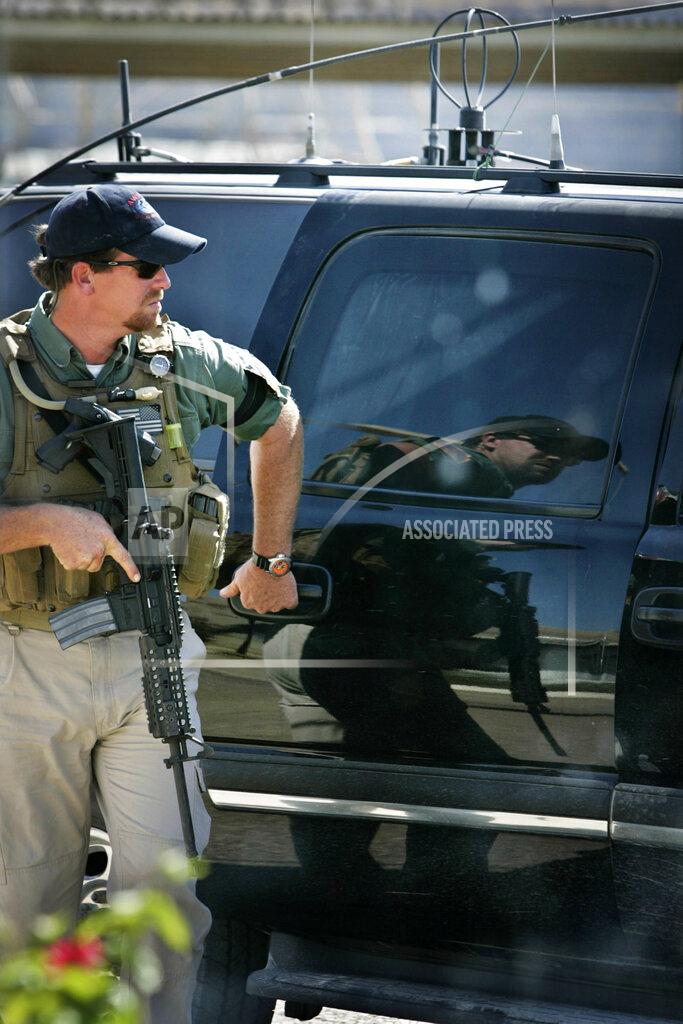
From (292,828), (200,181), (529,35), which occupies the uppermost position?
(529,35)

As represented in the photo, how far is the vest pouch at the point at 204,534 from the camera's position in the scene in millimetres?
2557

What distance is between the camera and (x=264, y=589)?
269 cm

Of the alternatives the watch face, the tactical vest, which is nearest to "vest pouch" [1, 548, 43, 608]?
the tactical vest

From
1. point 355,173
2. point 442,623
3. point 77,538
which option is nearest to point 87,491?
point 77,538

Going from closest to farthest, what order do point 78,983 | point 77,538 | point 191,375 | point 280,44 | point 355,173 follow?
point 78,983 → point 77,538 → point 191,375 → point 355,173 → point 280,44

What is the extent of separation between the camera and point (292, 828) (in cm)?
275

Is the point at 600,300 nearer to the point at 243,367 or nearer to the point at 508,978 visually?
the point at 243,367

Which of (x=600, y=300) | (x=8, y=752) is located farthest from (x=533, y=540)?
(x=8, y=752)

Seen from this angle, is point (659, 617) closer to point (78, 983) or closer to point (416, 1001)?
point (416, 1001)

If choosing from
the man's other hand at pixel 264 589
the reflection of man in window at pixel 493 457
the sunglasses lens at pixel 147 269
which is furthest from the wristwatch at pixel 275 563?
the sunglasses lens at pixel 147 269

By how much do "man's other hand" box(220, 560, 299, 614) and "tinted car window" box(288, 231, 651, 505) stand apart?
0.24 m

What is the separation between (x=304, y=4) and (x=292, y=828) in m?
6.29

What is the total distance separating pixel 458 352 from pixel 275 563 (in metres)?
0.55

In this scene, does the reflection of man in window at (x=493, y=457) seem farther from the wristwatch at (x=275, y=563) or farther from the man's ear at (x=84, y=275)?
the man's ear at (x=84, y=275)
